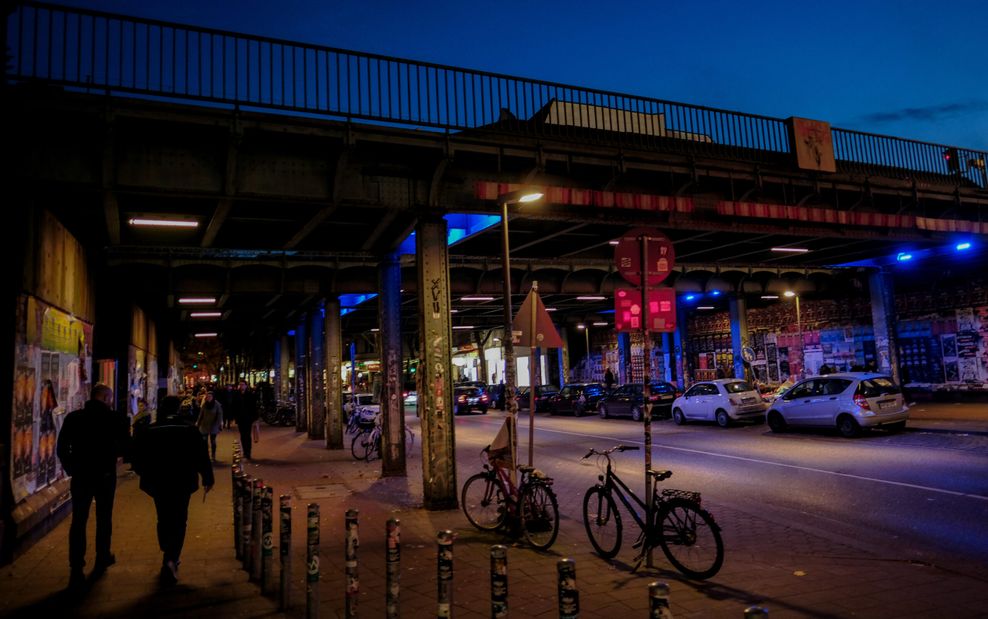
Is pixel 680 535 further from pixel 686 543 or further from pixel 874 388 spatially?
pixel 874 388

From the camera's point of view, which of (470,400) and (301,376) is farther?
(470,400)

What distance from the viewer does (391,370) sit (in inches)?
508

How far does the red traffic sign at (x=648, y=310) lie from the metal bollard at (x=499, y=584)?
388cm

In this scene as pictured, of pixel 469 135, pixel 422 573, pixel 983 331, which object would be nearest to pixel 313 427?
pixel 469 135

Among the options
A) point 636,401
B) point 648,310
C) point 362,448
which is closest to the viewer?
point 648,310

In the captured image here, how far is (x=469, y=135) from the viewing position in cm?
1062

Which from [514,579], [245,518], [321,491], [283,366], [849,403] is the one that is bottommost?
[321,491]

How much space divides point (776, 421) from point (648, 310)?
1358 centimetres

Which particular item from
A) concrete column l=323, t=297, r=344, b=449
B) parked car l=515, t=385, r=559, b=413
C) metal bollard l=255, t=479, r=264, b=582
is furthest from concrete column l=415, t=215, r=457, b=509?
parked car l=515, t=385, r=559, b=413


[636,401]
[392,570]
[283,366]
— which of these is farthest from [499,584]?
[283,366]

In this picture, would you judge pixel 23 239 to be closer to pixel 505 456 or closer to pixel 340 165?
pixel 340 165

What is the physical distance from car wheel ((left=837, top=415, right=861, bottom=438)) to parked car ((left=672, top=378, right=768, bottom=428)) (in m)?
4.41

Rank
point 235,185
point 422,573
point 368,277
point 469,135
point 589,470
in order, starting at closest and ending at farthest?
point 422,573
point 235,185
point 469,135
point 589,470
point 368,277

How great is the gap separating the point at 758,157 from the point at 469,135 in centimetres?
736
